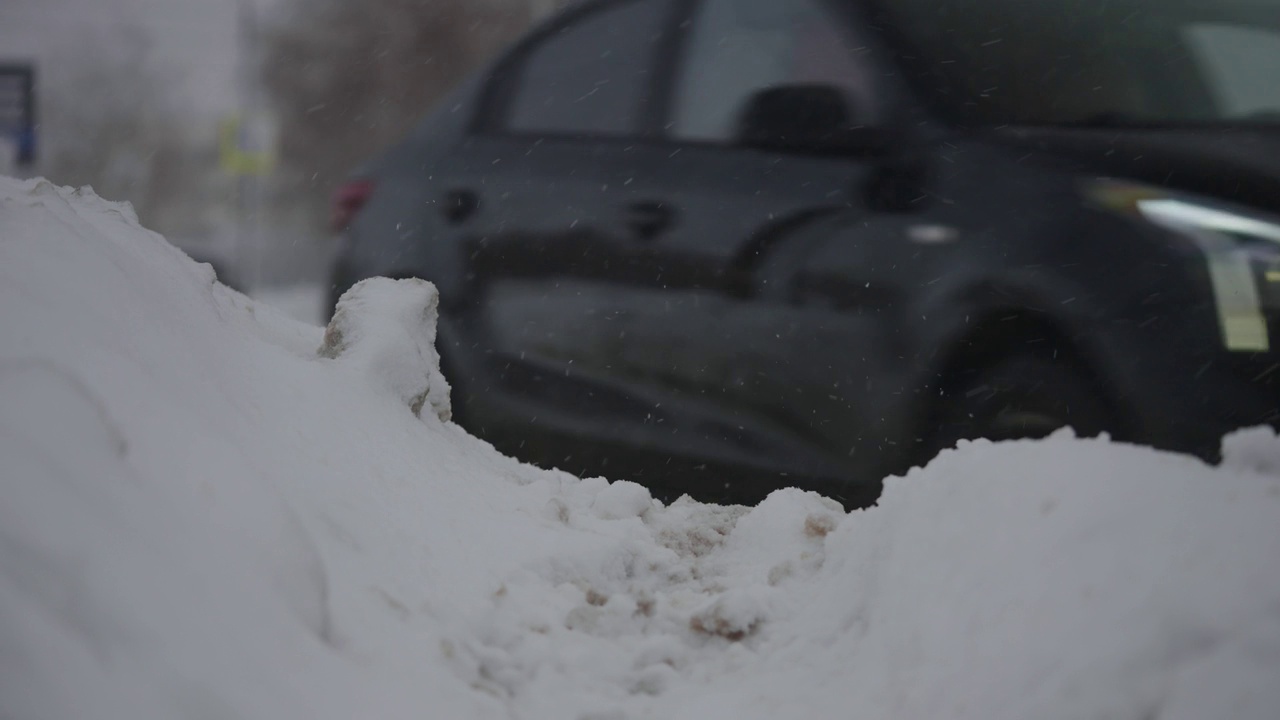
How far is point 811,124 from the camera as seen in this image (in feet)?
11.3

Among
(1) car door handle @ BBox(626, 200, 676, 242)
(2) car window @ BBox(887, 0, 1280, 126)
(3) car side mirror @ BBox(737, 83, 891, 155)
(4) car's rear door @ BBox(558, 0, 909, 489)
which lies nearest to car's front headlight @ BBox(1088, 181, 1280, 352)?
(2) car window @ BBox(887, 0, 1280, 126)

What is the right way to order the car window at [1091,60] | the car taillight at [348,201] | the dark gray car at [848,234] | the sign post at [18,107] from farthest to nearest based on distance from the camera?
the sign post at [18,107] < the car taillight at [348,201] < the car window at [1091,60] < the dark gray car at [848,234]

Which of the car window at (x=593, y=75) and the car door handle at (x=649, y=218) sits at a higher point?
the car window at (x=593, y=75)

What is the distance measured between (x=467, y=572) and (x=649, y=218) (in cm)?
184

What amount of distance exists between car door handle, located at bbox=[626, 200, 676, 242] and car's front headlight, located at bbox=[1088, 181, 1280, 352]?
4.45 feet

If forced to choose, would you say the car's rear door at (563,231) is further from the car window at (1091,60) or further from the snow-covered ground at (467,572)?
the snow-covered ground at (467,572)

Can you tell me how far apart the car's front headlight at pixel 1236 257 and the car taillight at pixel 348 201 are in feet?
8.87

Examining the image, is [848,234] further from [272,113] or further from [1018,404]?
[272,113]

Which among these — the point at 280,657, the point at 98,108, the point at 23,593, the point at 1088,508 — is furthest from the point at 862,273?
the point at 98,108

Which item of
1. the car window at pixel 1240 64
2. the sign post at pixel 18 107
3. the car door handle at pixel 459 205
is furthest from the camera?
the sign post at pixel 18 107

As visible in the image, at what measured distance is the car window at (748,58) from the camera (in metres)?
3.57

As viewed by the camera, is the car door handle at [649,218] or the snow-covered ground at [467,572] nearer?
the snow-covered ground at [467,572]

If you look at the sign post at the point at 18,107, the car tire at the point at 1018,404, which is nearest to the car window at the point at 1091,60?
the car tire at the point at 1018,404

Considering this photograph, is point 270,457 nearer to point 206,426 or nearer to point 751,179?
point 206,426
